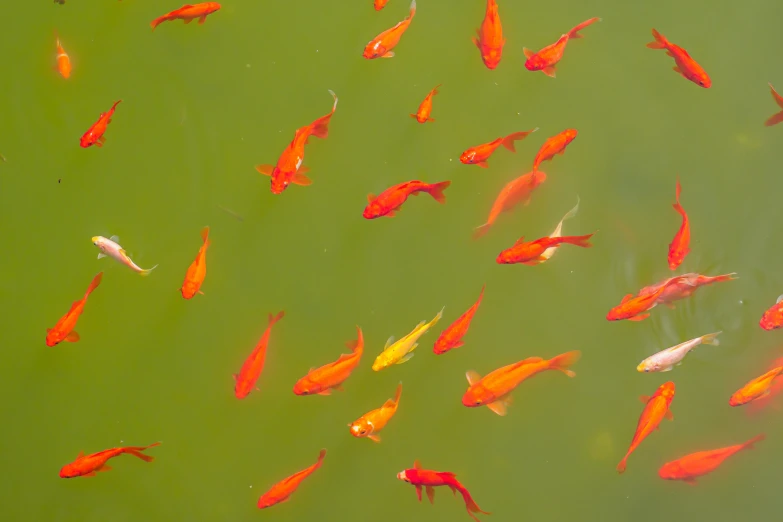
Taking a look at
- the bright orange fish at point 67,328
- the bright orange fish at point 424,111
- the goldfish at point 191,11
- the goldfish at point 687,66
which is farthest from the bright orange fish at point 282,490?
→ the goldfish at point 687,66

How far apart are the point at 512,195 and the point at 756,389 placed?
4.54 ft

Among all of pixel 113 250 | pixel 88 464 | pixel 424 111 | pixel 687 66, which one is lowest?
pixel 88 464

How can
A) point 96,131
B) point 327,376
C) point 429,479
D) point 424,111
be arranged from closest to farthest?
point 429,479 → point 327,376 → point 96,131 → point 424,111

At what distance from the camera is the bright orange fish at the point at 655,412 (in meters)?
2.99

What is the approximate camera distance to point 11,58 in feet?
10.5

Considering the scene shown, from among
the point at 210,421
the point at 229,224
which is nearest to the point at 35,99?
the point at 229,224

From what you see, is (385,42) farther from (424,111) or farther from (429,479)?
(429,479)

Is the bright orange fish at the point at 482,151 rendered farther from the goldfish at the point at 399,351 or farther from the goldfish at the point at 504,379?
the goldfish at the point at 504,379

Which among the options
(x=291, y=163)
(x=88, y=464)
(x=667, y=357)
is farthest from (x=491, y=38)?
(x=88, y=464)

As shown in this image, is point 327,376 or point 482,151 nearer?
point 327,376

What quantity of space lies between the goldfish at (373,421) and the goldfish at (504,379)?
34cm

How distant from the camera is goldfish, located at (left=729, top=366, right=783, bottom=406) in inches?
116

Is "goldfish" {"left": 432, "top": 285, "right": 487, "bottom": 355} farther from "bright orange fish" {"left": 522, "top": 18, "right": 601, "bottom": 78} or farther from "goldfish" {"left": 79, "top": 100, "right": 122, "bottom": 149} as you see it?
"goldfish" {"left": 79, "top": 100, "right": 122, "bottom": 149}

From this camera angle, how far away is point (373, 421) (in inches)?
115
